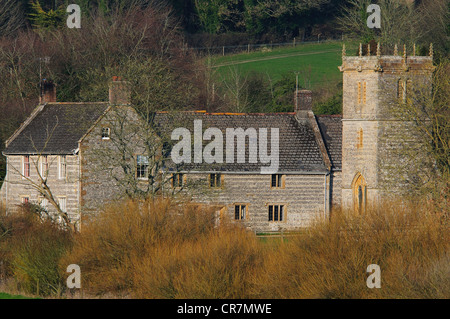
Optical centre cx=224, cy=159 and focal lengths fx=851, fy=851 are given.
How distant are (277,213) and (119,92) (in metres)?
10.4

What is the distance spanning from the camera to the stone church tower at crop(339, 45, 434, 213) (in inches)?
1497

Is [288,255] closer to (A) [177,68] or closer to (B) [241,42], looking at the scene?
(A) [177,68]

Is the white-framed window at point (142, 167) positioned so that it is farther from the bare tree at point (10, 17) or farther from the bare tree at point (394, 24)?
the bare tree at point (10, 17)

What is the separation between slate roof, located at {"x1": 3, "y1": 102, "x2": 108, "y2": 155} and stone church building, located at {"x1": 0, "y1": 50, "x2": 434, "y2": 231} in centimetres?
7

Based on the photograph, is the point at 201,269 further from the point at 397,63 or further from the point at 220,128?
the point at 220,128

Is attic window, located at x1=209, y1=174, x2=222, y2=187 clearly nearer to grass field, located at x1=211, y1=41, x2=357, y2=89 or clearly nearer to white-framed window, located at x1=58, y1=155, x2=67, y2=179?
white-framed window, located at x1=58, y1=155, x2=67, y2=179

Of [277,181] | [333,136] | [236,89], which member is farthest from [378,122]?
[236,89]

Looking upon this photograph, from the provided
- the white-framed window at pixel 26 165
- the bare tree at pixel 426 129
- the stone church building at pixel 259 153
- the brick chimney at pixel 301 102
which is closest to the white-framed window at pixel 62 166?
the stone church building at pixel 259 153

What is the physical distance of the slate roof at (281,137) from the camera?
44.2 m

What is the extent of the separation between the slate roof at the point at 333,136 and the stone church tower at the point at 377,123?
4.71m
